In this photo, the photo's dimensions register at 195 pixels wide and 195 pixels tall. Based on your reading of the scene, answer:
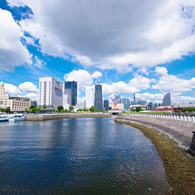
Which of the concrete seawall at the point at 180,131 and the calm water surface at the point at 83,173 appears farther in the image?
the concrete seawall at the point at 180,131

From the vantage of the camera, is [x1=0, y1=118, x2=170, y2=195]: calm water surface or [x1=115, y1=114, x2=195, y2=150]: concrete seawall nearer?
[x1=0, y1=118, x2=170, y2=195]: calm water surface

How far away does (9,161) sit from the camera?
59.4 ft

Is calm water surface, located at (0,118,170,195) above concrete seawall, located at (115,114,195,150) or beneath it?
beneath

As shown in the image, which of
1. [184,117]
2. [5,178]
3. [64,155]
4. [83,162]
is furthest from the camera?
[184,117]

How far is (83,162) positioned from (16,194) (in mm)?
7804

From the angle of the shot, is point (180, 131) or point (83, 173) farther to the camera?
point (180, 131)

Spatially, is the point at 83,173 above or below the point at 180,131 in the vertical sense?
below

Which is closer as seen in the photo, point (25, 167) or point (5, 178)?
point (5, 178)

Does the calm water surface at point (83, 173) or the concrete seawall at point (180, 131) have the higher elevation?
the concrete seawall at point (180, 131)

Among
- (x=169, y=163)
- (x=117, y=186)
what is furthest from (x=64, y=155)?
(x=169, y=163)

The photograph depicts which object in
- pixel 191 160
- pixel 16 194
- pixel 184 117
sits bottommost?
pixel 16 194

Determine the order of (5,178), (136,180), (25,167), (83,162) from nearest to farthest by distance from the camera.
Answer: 1. (136,180)
2. (5,178)
3. (25,167)
4. (83,162)

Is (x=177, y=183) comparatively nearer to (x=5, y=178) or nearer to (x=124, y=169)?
(x=124, y=169)

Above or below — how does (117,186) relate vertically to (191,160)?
below
